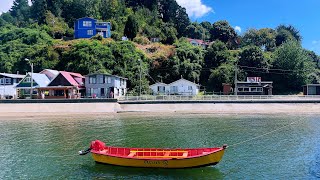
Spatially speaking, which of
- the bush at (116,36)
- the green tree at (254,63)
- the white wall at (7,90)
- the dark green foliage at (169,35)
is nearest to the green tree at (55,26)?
the bush at (116,36)

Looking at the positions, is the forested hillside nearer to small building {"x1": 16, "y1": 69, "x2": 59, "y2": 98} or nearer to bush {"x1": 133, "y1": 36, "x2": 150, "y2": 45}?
bush {"x1": 133, "y1": 36, "x2": 150, "y2": 45}

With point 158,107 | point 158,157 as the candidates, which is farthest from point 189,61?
point 158,157

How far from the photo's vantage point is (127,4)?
145500 millimetres

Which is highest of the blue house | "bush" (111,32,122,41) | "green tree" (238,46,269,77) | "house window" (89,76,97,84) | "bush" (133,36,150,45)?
the blue house

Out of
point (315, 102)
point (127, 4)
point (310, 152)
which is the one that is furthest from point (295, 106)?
point (127, 4)

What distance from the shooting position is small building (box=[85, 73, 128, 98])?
7844 centimetres

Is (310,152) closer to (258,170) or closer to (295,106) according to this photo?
(258,170)

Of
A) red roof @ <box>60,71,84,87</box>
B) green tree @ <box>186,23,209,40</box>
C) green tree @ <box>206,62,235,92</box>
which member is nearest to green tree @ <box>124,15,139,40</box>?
green tree @ <box>186,23,209,40</box>

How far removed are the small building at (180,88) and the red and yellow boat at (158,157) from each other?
61367 millimetres

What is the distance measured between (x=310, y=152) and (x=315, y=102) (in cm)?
4187

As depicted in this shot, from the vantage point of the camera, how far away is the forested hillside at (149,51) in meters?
95.8

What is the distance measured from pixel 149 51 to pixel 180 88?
28995 mm

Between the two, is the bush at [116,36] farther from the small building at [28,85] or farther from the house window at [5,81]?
the house window at [5,81]

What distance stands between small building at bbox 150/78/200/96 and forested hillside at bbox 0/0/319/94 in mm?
4752
